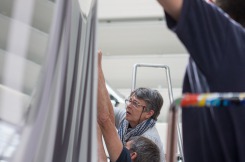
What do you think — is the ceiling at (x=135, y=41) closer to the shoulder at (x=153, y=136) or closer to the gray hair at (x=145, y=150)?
the shoulder at (x=153, y=136)

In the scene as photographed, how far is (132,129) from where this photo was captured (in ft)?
7.13

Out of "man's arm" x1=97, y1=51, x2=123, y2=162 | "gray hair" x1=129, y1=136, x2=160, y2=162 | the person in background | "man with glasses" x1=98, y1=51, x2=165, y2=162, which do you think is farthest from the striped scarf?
the person in background

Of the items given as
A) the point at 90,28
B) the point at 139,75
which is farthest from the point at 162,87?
the point at 90,28

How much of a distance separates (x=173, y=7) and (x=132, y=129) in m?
1.42

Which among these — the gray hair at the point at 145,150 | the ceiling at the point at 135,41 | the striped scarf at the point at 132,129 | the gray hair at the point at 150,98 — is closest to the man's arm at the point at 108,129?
the gray hair at the point at 145,150

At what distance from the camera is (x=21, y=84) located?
881mm

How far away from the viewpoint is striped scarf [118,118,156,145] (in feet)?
7.00

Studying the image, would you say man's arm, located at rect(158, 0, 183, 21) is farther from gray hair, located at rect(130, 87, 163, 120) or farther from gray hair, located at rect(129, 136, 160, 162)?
gray hair, located at rect(130, 87, 163, 120)

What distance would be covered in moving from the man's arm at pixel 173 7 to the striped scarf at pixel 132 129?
4.44 feet

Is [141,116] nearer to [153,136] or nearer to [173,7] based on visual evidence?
[153,136]

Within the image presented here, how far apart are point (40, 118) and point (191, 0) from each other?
367 mm

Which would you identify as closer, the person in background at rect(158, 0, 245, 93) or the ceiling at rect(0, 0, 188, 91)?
the person in background at rect(158, 0, 245, 93)

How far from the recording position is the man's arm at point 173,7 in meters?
0.80

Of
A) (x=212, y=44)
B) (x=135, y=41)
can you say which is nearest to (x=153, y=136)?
(x=212, y=44)
